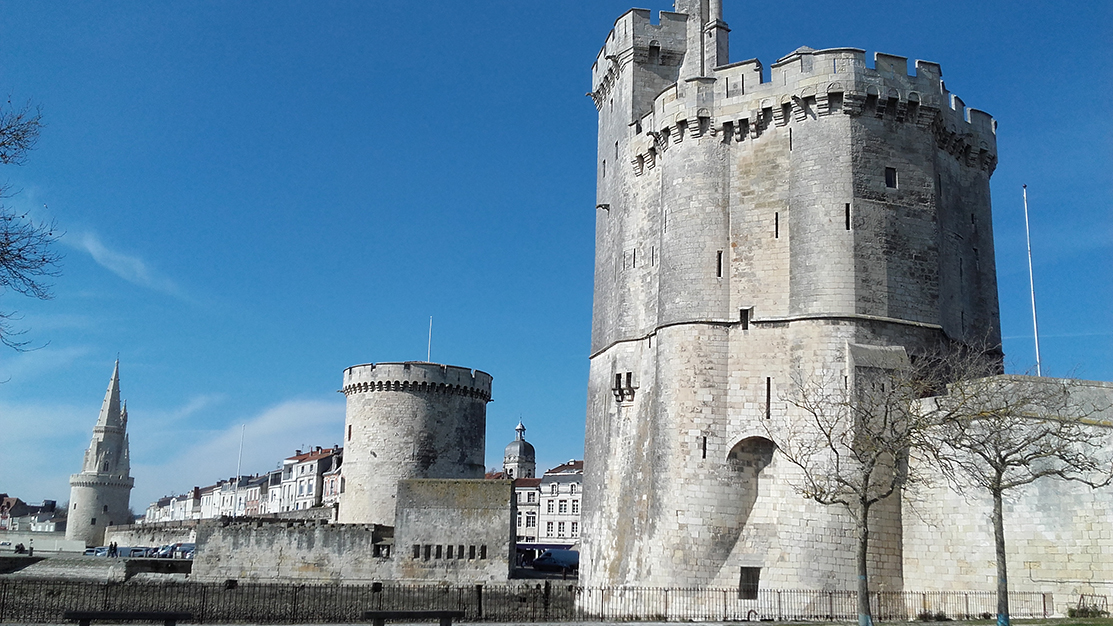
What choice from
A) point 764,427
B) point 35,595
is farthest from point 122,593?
point 764,427

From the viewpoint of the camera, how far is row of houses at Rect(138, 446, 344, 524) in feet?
292

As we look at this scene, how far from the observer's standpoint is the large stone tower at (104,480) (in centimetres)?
10394

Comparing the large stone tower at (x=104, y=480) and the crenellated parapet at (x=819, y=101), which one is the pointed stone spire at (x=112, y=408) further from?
the crenellated parapet at (x=819, y=101)

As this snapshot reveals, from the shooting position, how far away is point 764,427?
91.9 feet

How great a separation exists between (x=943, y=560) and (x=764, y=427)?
18.9 ft

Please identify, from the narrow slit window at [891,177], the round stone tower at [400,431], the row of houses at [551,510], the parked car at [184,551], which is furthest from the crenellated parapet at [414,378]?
the row of houses at [551,510]

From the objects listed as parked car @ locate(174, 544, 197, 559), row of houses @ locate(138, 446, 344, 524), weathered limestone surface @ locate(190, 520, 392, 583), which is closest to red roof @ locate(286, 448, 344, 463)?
row of houses @ locate(138, 446, 344, 524)

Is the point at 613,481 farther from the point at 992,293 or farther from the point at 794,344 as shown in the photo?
the point at 992,293

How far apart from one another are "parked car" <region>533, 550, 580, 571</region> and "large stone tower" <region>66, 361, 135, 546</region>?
60.8 m

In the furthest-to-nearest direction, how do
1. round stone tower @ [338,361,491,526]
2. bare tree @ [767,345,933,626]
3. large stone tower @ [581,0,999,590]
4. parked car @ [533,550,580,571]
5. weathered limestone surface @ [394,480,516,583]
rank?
round stone tower @ [338,361,491,526]
parked car @ [533,550,580,571]
weathered limestone surface @ [394,480,516,583]
large stone tower @ [581,0,999,590]
bare tree @ [767,345,933,626]

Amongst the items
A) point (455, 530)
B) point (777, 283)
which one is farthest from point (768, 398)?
point (455, 530)

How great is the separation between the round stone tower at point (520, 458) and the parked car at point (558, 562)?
3636 cm

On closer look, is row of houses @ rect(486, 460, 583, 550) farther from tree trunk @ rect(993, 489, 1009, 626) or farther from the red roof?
tree trunk @ rect(993, 489, 1009, 626)

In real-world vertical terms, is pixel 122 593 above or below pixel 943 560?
below
